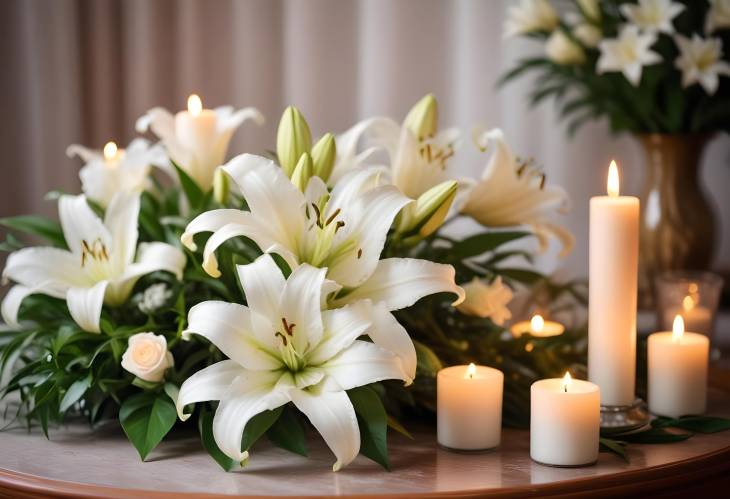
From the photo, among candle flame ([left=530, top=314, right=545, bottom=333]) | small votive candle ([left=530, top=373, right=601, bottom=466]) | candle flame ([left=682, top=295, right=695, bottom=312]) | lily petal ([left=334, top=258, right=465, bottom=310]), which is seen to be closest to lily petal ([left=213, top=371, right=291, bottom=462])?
lily petal ([left=334, top=258, right=465, bottom=310])

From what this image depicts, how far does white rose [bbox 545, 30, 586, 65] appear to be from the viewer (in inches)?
64.5

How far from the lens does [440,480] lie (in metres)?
0.78

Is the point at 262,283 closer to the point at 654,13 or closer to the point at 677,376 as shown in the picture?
the point at 677,376

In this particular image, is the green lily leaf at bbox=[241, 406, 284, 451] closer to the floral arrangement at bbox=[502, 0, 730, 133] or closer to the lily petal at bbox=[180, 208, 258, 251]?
the lily petal at bbox=[180, 208, 258, 251]

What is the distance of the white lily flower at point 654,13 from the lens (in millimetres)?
1530

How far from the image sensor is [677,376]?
38.2 inches

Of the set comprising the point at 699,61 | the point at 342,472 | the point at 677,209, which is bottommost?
the point at 342,472

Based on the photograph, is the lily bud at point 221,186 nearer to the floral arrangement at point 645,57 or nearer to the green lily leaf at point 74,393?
the green lily leaf at point 74,393

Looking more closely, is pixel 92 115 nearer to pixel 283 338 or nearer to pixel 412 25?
pixel 412 25

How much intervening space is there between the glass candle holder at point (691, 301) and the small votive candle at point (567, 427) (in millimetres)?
604

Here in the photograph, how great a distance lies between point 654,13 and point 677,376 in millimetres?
786

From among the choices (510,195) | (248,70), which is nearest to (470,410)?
(510,195)

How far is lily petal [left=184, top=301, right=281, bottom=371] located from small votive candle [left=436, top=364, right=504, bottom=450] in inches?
6.4

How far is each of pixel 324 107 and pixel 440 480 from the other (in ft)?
3.92
